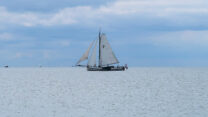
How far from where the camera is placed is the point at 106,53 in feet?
391

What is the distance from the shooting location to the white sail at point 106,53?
4690 inches

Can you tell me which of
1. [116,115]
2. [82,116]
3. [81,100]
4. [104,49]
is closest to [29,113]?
[82,116]

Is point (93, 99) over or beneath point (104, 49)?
beneath

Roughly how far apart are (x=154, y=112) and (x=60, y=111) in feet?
27.3

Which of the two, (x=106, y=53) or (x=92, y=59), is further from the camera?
(x=92, y=59)

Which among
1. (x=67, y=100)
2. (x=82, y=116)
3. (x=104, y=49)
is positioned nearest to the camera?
(x=82, y=116)

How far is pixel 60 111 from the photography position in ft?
116

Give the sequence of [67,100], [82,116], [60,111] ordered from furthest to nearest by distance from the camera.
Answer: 1. [67,100]
2. [60,111]
3. [82,116]

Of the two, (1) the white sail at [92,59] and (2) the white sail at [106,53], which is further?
(1) the white sail at [92,59]

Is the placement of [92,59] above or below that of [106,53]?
below

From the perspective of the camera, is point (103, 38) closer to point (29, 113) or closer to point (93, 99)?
point (93, 99)

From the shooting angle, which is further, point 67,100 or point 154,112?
point 67,100

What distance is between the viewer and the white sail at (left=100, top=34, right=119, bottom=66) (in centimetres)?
11912

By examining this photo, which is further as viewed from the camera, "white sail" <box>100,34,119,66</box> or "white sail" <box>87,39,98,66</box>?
"white sail" <box>87,39,98,66</box>
